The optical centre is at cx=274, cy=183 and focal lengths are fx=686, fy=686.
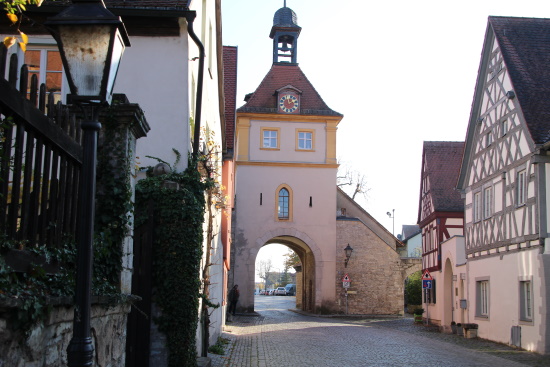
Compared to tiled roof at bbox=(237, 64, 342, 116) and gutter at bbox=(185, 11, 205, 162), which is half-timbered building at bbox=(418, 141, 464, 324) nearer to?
tiled roof at bbox=(237, 64, 342, 116)

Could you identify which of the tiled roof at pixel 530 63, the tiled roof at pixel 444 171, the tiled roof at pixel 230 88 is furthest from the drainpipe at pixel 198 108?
the tiled roof at pixel 444 171

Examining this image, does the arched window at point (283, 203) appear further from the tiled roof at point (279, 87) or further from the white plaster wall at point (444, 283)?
the white plaster wall at point (444, 283)

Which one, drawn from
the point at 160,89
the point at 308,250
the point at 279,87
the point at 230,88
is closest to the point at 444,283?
the point at 308,250

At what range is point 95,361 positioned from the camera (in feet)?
17.5

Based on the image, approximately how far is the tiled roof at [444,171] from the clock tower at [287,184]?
6.57m

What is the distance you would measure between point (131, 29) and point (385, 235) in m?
32.0

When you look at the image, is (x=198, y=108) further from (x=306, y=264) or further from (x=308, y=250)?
(x=306, y=264)

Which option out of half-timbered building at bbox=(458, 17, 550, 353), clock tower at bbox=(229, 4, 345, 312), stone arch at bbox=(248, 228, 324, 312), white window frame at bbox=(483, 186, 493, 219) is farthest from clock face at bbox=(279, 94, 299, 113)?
white window frame at bbox=(483, 186, 493, 219)

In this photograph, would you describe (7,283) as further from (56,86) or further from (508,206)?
(508,206)

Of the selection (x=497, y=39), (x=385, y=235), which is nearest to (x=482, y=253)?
(x=497, y=39)

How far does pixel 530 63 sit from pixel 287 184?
19.7 m

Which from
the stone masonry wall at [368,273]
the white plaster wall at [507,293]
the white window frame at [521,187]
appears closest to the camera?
the white plaster wall at [507,293]

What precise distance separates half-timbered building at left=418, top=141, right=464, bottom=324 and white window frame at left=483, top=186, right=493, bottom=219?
7.06 meters

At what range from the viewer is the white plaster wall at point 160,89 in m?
12.1
